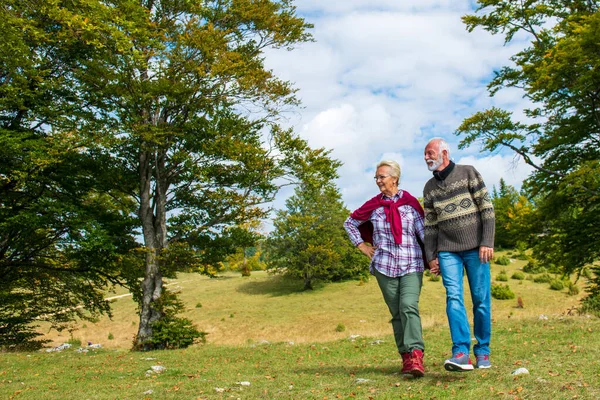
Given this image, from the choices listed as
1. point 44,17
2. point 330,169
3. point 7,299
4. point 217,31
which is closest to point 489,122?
point 330,169

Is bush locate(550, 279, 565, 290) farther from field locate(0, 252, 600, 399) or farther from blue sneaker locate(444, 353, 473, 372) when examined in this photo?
blue sneaker locate(444, 353, 473, 372)

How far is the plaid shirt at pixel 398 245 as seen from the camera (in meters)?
5.30

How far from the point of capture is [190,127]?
15625 mm

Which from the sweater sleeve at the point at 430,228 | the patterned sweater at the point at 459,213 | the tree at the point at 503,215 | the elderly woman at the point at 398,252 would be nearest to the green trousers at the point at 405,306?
the elderly woman at the point at 398,252

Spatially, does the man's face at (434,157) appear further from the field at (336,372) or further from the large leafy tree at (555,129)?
the large leafy tree at (555,129)

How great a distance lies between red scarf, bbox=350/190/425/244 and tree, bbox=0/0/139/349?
407 inches

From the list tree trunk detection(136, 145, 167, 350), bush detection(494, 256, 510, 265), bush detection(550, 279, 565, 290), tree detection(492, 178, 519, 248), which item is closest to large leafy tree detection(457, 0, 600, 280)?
tree detection(492, 178, 519, 248)

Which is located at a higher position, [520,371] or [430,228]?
[430,228]

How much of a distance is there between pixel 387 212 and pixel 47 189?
14739 millimetres

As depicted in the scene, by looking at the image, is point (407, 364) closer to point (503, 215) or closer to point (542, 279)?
point (503, 215)

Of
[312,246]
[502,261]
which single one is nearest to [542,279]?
[502,261]

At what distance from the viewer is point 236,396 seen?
510cm

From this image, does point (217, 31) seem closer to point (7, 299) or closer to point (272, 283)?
point (7, 299)

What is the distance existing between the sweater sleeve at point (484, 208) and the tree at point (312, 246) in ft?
121
